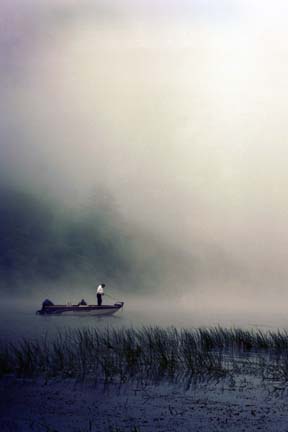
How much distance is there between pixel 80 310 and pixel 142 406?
35.3 metres

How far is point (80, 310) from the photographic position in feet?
149

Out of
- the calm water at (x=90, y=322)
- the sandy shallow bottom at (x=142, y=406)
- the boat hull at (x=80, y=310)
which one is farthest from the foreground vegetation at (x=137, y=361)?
the boat hull at (x=80, y=310)

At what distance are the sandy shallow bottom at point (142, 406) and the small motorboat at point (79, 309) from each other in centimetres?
3162

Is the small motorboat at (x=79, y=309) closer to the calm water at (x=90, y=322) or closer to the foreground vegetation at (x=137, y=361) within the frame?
the calm water at (x=90, y=322)

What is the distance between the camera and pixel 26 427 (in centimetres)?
912

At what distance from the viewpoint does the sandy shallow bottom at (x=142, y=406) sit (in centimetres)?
927

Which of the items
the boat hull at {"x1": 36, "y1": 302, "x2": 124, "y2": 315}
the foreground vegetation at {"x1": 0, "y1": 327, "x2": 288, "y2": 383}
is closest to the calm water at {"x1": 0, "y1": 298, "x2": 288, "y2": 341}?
the boat hull at {"x1": 36, "y1": 302, "x2": 124, "y2": 315}

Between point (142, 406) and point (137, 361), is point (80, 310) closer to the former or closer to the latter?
point (137, 361)

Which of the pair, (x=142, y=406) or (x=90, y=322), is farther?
(x=90, y=322)

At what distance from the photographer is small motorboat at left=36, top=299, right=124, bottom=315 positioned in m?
44.4

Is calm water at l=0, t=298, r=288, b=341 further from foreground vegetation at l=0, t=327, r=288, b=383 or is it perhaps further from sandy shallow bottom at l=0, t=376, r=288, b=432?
sandy shallow bottom at l=0, t=376, r=288, b=432

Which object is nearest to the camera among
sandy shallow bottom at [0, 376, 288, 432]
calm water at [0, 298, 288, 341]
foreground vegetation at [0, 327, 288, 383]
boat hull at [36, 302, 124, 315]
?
sandy shallow bottom at [0, 376, 288, 432]

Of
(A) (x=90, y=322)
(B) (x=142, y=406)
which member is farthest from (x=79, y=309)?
(B) (x=142, y=406)

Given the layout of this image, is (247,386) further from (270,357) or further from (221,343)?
(221,343)
